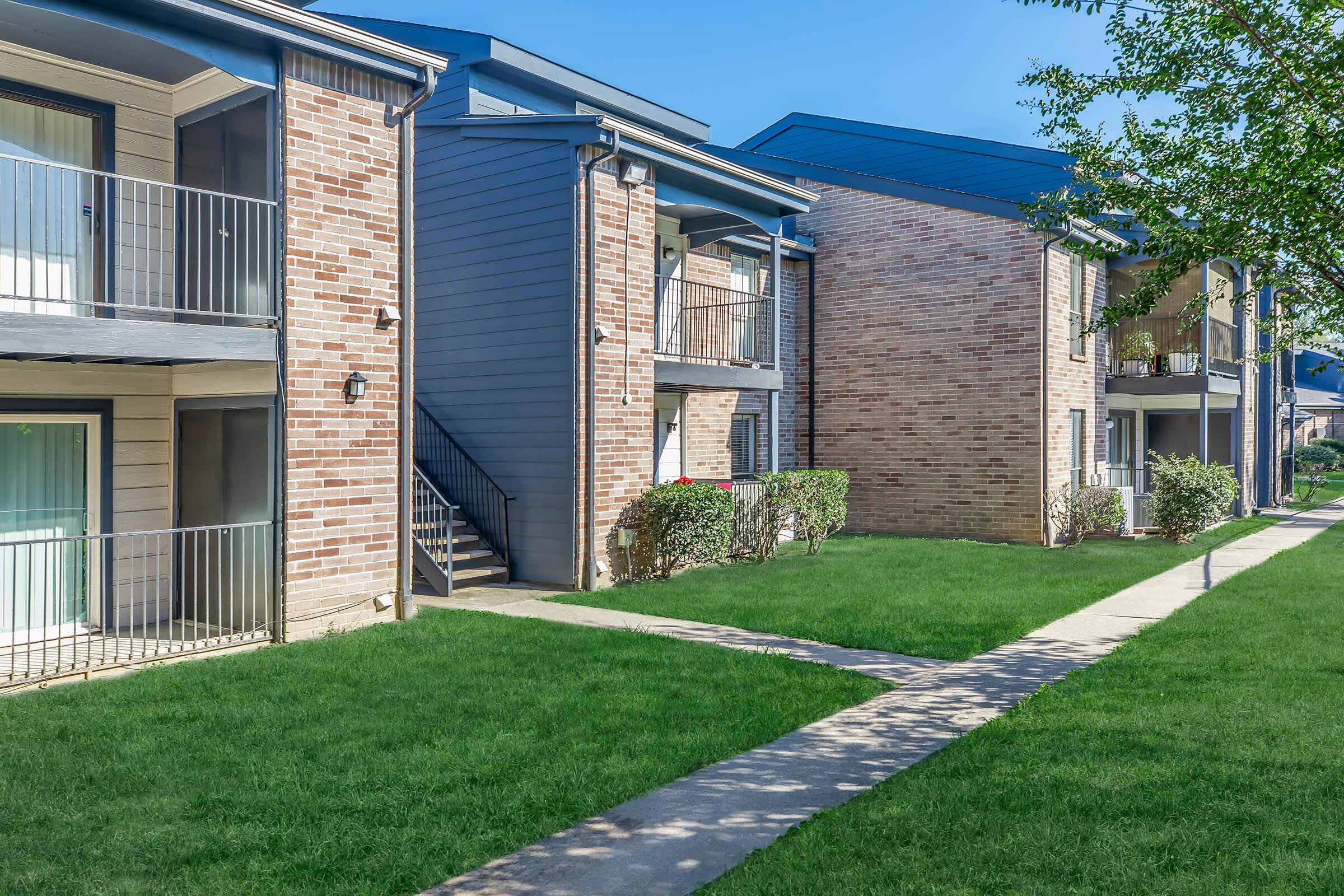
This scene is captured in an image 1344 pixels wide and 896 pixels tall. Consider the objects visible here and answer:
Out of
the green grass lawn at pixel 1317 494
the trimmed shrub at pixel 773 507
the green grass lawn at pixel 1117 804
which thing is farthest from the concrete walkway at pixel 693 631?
the green grass lawn at pixel 1317 494

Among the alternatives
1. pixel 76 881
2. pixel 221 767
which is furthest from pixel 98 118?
pixel 76 881

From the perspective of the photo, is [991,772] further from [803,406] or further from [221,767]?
[803,406]

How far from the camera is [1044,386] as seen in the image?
16.5 m

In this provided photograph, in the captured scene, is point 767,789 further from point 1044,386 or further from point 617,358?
point 1044,386

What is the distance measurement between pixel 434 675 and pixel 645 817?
3.21 meters

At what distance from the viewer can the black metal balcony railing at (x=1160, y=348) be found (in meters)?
20.3

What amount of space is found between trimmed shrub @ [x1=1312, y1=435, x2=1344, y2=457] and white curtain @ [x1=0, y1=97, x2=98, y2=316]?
49.3 meters

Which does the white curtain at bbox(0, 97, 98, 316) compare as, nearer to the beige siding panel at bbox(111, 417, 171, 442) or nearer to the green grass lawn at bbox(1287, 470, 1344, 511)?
the beige siding panel at bbox(111, 417, 171, 442)

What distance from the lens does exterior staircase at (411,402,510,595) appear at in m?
11.9

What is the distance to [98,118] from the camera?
906 cm

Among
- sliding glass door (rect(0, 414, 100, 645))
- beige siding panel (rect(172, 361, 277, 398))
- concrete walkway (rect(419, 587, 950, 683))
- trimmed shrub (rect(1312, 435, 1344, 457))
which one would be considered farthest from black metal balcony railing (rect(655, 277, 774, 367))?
trimmed shrub (rect(1312, 435, 1344, 457))

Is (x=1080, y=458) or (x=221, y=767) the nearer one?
(x=221, y=767)

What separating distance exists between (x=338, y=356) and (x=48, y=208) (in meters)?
2.71

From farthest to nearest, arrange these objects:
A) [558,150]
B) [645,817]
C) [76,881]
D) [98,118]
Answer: [558,150], [98,118], [645,817], [76,881]
